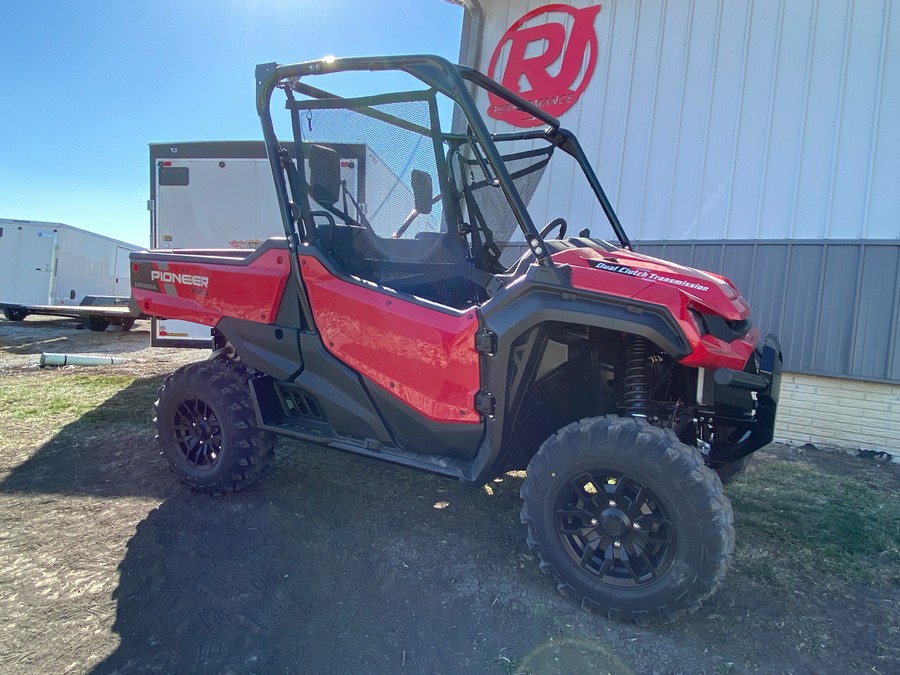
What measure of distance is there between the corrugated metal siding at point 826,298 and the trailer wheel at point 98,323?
1453 cm

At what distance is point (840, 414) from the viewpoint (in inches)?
215

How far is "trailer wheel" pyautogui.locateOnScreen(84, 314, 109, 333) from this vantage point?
14438 millimetres

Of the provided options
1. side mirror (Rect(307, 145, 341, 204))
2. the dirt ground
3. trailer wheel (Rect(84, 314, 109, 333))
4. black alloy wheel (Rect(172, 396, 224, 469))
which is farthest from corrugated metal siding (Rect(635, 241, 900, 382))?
trailer wheel (Rect(84, 314, 109, 333))

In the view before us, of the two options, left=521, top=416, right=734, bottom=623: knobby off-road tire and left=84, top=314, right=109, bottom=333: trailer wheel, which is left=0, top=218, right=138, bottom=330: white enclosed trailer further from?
left=521, top=416, right=734, bottom=623: knobby off-road tire

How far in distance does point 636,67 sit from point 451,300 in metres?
4.58

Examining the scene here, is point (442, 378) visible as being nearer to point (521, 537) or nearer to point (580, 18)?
point (521, 537)

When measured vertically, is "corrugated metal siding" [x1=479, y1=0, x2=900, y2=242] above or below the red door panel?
above

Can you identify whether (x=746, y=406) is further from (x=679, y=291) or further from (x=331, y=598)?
(x=331, y=598)

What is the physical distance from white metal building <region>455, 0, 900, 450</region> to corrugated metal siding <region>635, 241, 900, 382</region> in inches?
0.5

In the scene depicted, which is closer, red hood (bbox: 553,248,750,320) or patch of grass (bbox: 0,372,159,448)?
red hood (bbox: 553,248,750,320)

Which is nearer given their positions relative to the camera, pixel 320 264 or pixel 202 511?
pixel 320 264

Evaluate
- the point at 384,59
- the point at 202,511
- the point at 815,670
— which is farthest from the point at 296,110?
the point at 815,670

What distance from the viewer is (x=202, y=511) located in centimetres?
352

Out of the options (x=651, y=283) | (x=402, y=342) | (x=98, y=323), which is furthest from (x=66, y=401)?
(x=98, y=323)
